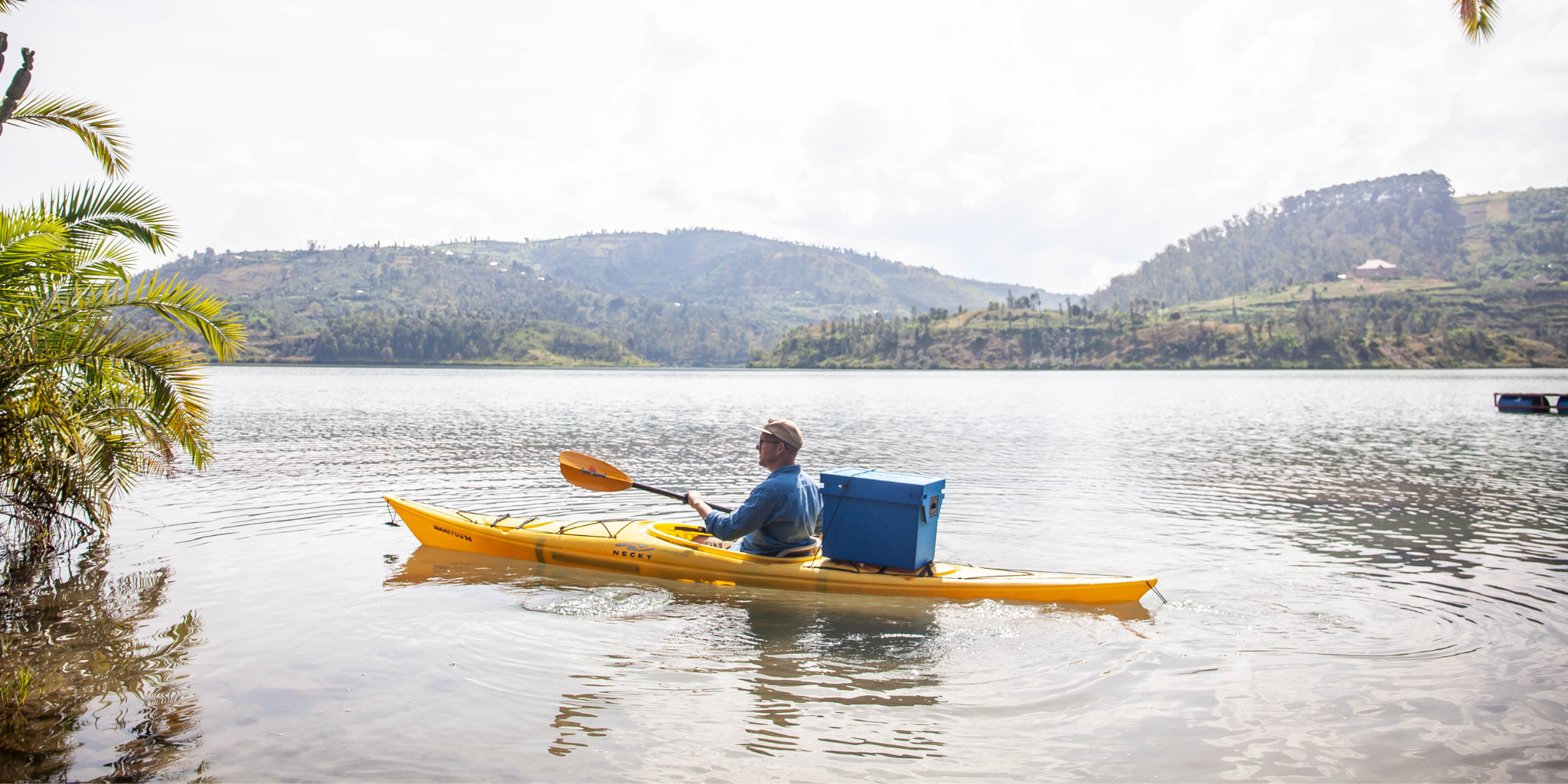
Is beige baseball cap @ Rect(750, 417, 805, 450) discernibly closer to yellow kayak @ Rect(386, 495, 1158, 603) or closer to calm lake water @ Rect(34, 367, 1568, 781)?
yellow kayak @ Rect(386, 495, 1158, 603)

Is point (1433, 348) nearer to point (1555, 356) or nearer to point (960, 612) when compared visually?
point (1555, 356)

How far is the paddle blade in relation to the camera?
12414 mm

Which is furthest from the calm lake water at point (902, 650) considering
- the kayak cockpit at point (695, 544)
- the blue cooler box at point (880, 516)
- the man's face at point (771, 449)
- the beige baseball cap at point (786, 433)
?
the beige baseball cap at point (786, 433)

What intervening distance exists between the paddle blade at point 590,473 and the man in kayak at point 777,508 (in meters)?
2.46

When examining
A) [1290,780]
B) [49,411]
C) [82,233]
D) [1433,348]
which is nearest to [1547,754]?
[1290,780]

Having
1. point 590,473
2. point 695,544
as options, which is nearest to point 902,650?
point 695,544

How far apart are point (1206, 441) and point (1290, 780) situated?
29323 millimetres

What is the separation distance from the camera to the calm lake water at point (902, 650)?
6.03 metres

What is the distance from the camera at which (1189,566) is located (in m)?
12.1

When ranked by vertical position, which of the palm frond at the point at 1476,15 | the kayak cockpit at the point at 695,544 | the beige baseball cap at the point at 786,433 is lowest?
the kayak cockpit at the point at 695,544

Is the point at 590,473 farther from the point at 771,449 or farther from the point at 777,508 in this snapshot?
the point at 771,449

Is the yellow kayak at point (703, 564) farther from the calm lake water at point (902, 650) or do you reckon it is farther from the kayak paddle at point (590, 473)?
the kayak paddle at point (590, 473)

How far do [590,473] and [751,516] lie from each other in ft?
13.1

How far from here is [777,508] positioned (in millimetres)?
9547
